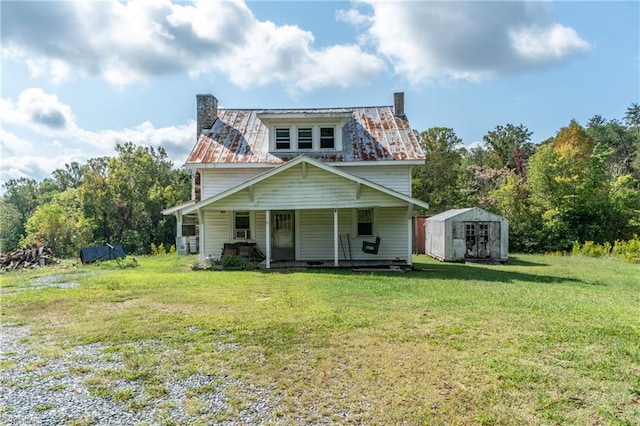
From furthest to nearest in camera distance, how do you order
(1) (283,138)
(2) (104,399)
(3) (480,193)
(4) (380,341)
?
(3) (480,193) < (1) (283,138) < (4) (380,341) < (2) (104,399)

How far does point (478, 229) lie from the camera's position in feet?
57.3

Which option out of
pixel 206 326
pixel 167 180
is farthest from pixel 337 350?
pixel 167 180

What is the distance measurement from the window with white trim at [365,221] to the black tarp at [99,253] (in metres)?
10.2

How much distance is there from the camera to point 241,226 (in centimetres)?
1602

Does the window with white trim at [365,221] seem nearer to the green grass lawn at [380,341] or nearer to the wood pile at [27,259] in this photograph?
the green grass lawn at [380,341]

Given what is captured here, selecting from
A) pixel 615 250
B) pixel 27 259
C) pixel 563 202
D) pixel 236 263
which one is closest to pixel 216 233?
pixel 236 263

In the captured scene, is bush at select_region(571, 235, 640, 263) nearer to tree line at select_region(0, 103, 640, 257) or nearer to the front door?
tree line at select_region(0, 103, 640, 257)

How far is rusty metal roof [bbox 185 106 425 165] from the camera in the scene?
15875 mm

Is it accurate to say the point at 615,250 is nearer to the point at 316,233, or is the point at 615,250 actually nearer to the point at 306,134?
the point at 316,233

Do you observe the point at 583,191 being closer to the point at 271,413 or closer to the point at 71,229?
the point at 271,413

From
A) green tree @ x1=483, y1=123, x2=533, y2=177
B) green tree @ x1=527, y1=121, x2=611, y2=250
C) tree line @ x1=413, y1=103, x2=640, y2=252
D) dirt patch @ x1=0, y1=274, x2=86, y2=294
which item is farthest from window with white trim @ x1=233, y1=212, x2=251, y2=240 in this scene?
green tree @ x1=483, y1=123, x2=533, y2=177

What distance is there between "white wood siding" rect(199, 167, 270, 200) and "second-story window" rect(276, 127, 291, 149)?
1560 millimetres

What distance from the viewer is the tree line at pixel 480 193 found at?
76.6ft

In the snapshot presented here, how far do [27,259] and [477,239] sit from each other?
18.7m
